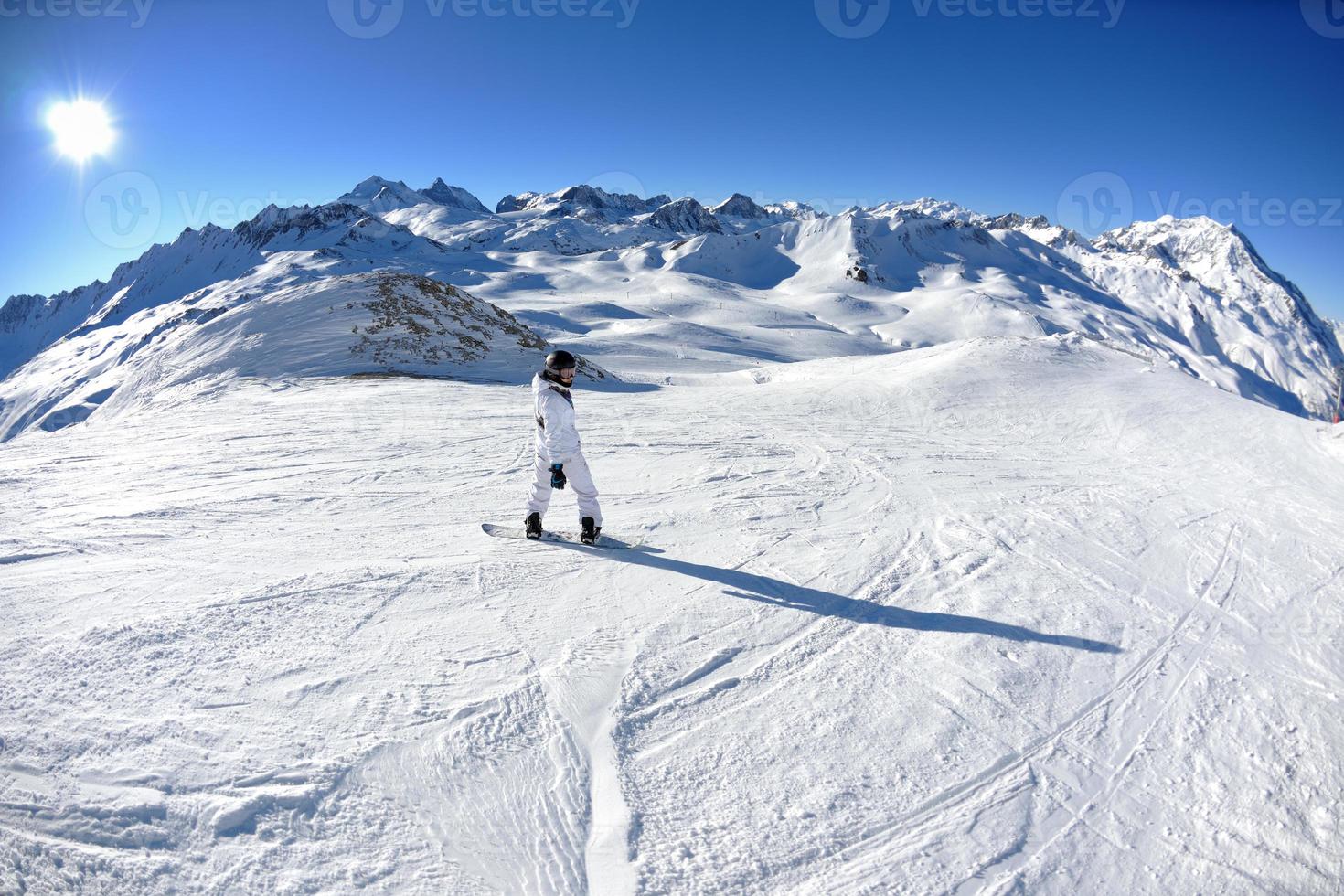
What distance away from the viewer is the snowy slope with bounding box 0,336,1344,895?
254 centimetres

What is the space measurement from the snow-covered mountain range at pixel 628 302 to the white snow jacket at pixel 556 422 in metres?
11.8

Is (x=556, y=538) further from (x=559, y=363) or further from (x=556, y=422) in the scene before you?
(x=559, y=363)

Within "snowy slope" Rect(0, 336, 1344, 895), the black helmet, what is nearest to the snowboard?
"snowy slope" Rect(0, 336, 1344, 895)

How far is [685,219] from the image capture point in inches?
7200

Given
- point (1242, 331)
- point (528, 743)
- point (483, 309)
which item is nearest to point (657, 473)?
point (528, 743)

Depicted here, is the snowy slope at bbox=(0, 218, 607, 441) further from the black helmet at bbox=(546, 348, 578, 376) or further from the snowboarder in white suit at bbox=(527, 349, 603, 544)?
the black helmet at bbox=(546, 348, 578, 376)

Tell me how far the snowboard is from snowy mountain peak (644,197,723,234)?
17922 cm

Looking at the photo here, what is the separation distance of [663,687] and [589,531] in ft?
7.12

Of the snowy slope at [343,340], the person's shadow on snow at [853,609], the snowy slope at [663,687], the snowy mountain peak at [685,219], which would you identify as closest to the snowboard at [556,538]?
the snowy slope at [663,687]

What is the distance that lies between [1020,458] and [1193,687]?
19.7ft

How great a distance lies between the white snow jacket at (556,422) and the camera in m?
5.20

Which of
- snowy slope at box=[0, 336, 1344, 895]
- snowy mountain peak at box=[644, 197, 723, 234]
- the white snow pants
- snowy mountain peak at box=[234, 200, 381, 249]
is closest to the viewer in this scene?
snowy slope at box=[0, 336, 1344, 895]

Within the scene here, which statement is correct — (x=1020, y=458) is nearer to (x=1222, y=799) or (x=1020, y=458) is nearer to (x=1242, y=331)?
(x=1222, y=799)

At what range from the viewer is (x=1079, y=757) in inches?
125
